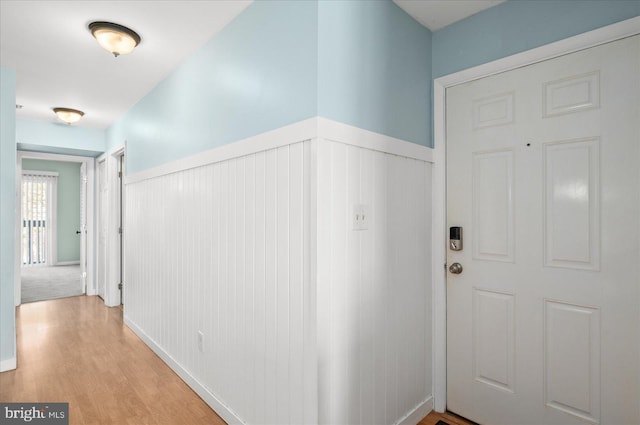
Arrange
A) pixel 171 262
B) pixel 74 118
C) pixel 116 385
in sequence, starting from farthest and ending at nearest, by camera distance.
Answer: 1. pixel 74 118
2. pixel 171 262
3. pixel 116 385

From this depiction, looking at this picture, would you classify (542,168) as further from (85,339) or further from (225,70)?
(85,339)

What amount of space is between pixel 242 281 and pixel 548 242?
169 centimetres

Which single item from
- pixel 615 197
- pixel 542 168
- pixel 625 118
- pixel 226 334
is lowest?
pixel 226 334

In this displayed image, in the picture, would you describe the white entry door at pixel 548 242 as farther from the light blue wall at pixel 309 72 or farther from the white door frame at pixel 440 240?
the light blue wall at pixel 309 72

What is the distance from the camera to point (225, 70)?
2189 mm

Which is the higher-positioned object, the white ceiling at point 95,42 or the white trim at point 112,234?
the white ceiling at point 95,42

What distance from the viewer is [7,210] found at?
281 cm

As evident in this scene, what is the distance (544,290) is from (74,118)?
4.94 m

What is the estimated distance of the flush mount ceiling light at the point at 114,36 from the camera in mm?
2195

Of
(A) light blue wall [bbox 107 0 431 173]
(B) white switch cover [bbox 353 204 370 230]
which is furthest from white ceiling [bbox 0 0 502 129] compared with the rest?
(B) white switch cover [bbox 353 204 370 230]

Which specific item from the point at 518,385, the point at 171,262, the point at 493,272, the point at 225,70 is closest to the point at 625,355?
the point at 518,385

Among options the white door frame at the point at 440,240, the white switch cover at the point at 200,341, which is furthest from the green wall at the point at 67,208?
the white door frame at the point at 440,240

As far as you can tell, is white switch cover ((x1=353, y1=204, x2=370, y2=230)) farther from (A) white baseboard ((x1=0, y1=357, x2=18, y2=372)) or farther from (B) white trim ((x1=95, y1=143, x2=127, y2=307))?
(B) white trim ((x1=95, y1=143, x2=127, y2=307))

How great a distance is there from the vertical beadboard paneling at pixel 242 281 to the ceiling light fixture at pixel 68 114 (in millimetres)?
1950
